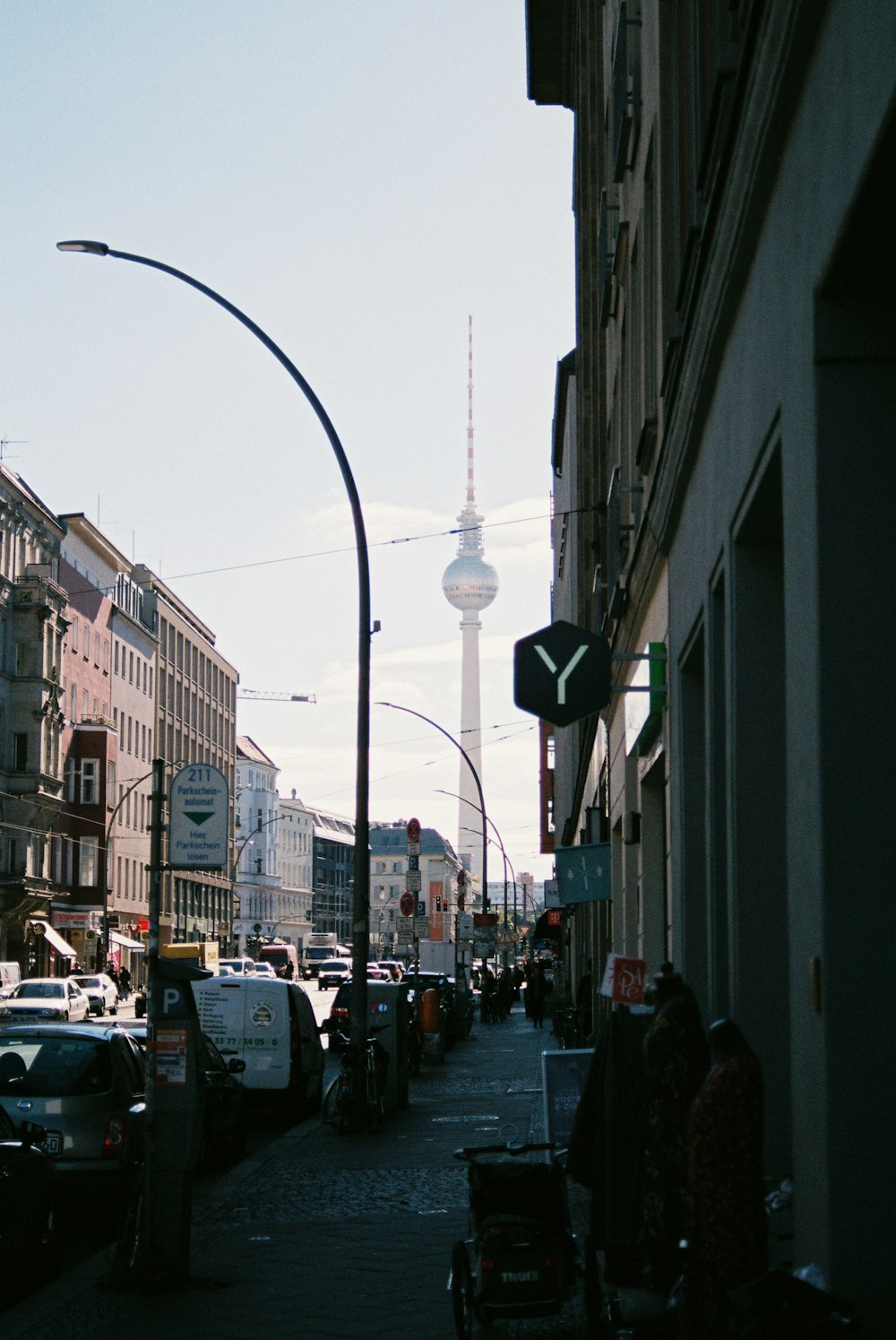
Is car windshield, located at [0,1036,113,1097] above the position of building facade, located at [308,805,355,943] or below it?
below

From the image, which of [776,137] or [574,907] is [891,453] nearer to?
[776,137]

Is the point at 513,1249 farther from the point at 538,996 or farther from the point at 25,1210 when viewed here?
the point at 538,996

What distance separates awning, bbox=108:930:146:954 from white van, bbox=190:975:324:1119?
188 ft

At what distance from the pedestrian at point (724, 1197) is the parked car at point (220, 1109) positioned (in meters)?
11.3

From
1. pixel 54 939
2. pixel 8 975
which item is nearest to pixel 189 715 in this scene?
pixel 54 939

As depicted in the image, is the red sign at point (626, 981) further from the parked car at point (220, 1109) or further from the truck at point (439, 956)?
the truck at point (439, 956)

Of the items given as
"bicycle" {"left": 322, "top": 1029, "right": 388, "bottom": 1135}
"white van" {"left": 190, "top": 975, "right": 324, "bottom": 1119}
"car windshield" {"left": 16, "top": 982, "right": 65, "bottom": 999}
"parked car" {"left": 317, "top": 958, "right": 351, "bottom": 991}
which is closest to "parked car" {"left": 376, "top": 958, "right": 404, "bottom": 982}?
"parked car" {"left": 317, "top": 958, "right": 351, "bottom": 991}

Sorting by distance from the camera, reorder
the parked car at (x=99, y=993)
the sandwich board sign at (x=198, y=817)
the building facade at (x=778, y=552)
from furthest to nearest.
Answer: the parked car at (x=99, y=993)
the sandwich board sign at (x=198, y=817)
the building facade at (x=778, y=552)

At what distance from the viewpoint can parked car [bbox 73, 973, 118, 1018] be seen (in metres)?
53.7

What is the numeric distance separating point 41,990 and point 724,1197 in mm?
43368

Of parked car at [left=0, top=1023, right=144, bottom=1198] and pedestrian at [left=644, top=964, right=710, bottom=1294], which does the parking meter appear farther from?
pedestrian at [left=644, top=964, right=710, bottom=1294]

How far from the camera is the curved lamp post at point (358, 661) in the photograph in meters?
Result: 20.8

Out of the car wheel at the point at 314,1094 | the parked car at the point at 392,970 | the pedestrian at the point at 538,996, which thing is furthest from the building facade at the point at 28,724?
the car wheel at the point at 314,1094

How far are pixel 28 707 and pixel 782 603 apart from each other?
66.7 meters
